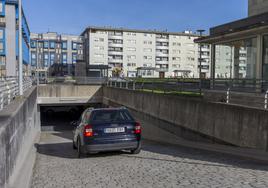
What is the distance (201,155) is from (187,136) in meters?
4.53

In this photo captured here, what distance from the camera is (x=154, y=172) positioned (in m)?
7.11

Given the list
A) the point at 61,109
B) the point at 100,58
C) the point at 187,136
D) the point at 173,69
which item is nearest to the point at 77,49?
the point at 100,58

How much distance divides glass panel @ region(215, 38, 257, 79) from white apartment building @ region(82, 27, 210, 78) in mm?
81198

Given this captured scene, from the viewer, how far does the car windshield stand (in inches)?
378

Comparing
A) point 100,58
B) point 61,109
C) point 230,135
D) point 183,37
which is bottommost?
point 61,109

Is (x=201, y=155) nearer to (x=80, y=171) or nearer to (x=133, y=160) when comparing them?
(x=133, y=160)

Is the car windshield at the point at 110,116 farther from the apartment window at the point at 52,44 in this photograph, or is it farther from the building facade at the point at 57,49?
the apartment window at the point at 52,44

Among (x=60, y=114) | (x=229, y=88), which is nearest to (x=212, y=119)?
(x=229, y=88)

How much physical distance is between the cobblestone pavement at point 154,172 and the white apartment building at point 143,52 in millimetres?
88868

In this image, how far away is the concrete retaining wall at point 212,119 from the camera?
29.5 feet

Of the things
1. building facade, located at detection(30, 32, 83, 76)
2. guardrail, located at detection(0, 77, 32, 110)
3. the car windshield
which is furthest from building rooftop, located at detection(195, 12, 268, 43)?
building facade, located at detection(30, 32, 83, 76)

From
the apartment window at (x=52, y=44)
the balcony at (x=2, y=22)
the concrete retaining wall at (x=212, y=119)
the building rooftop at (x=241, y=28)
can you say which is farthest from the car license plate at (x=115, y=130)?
the apartment window at (x=52, y=44)

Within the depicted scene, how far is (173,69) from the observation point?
374 feet

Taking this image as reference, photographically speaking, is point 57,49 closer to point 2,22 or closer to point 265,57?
point 2,22
